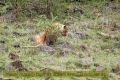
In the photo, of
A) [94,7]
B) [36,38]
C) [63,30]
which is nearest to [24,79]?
[36,38]

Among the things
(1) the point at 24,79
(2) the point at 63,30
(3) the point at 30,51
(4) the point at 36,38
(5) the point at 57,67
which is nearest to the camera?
(1) the point at 24,79

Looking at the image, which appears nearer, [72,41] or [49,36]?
[49,36]

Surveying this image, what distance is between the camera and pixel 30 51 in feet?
13.3

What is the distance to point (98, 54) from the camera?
4.16 m

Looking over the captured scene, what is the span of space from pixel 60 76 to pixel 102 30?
164cm

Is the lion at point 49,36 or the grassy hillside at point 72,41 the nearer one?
the grassy hillside at point 72,41

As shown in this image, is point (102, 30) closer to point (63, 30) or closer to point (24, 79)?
point (63, 30)

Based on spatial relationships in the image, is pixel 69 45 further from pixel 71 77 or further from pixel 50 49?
pixel 71 77

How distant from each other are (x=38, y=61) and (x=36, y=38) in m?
0.55

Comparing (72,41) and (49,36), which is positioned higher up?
(49,36)

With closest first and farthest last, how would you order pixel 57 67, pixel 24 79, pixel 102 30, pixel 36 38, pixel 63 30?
pixel 24 79 → pixel 57 67 → pixel 36 38 → pixel 63 30 → pixel 102 30

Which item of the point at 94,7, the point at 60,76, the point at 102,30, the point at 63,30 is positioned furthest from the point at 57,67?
the point at 94,7

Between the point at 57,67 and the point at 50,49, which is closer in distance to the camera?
the point at 57,67

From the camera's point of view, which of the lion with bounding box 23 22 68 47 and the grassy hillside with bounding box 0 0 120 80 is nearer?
the grassy hillside with bounding box 0 0 120 80
